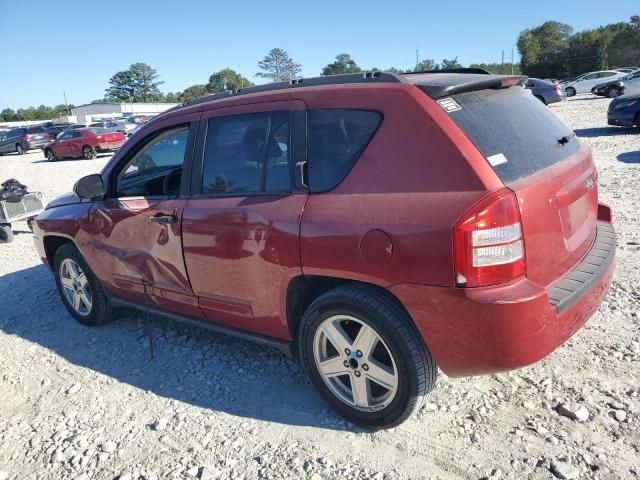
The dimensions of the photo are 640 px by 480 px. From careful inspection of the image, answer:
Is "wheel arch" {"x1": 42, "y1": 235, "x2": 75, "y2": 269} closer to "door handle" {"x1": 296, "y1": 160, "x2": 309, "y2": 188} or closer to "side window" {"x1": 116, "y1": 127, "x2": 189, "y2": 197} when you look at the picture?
"side window" {"x1": 116, "y1": 127, "x2": 189, "y2": 197}

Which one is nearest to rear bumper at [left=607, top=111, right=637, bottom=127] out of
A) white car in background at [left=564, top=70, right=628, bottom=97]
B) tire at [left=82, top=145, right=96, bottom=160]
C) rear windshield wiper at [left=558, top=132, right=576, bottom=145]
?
rear windshield wiper at [left=558, top=132, right=576, bottom=145]

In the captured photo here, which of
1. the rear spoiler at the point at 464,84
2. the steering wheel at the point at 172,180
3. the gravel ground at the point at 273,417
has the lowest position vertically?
the gravel ground at the point at 273,417

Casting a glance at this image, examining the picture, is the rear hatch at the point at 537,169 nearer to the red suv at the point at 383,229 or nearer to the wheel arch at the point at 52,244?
the red suv at the point at 383,229

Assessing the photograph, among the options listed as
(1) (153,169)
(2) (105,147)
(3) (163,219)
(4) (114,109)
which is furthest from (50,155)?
(4) (114,109)

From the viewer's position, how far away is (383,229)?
2355mm

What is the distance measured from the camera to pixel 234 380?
3387 mm

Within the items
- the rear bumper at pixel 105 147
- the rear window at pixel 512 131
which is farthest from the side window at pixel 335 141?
the rear bumper at pixel 105 147

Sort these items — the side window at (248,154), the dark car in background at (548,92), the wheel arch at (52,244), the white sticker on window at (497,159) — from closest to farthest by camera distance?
the white sticker on window at (497,159), the side window at (248,154), the wheel arch at (52,244), the dark car in background at (548,92)

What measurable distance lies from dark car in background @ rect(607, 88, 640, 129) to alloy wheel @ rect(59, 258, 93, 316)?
1353 cm

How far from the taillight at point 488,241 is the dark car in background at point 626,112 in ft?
42.6

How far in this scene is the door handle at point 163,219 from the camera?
3302mm

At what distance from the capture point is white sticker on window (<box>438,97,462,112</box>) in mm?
2418

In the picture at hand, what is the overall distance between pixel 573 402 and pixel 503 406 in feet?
1.25

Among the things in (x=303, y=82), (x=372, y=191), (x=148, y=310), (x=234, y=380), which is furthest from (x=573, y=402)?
(x=148, y=310)
